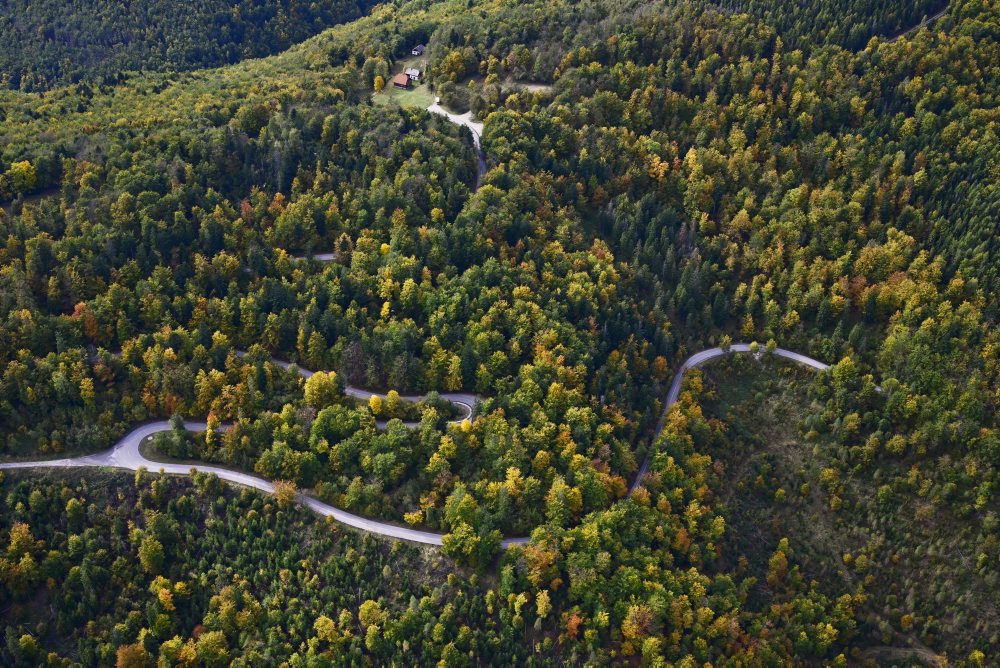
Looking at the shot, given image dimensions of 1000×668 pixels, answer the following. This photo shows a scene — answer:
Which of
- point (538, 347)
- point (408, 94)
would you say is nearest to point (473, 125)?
point (408, 94)

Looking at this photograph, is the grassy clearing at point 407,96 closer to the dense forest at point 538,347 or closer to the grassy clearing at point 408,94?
the grassy clearing at point 408,94

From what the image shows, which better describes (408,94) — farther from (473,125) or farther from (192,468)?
(192,468)

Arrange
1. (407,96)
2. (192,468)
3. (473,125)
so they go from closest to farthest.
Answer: (192,468)
(473,125)
(407,96)

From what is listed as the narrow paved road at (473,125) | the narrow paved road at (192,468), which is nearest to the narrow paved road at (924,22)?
the narrow paved road at (473,125)

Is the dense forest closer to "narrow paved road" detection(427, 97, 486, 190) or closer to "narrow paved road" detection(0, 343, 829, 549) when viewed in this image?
"narrow paved road" detection(0, 343, 829, 549)

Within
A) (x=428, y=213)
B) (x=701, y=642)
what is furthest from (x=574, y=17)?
(x=701, y=642)
